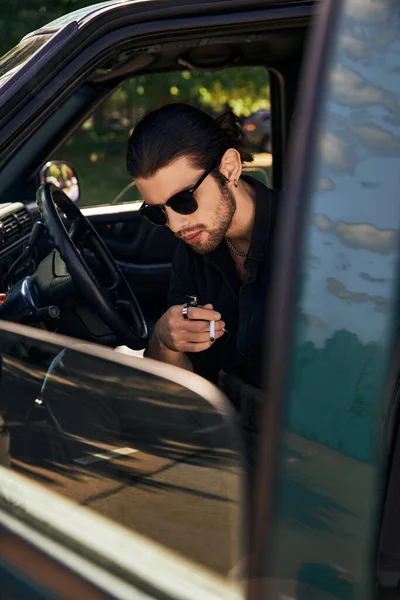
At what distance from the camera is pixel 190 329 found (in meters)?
1.81

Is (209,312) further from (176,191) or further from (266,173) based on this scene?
(266,173)

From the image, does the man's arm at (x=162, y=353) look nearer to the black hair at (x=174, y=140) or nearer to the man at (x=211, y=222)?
the man at (x=211, y=222)

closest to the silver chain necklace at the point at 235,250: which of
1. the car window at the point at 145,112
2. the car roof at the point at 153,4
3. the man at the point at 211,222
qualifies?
the man at the point at 211,222

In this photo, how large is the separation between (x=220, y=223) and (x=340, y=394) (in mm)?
1145

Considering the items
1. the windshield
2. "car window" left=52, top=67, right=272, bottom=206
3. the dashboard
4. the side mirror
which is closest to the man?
"car window" left=52, top=67, right=272, bottom=206

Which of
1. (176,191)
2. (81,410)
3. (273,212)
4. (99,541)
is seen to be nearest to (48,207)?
(176,191)

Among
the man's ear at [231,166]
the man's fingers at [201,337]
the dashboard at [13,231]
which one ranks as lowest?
the man's fingers at [201,337]

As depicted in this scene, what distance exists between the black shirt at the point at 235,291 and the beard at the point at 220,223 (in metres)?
0.07

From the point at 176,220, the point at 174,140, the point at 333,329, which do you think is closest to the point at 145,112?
the point at 174,140

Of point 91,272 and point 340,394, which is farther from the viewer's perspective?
point 91,272

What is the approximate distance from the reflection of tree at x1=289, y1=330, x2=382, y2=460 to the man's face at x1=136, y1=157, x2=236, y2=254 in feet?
3.51

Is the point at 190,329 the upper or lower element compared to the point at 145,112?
lower

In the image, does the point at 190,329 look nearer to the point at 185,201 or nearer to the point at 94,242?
the point at 185,201

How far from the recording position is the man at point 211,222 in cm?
193
